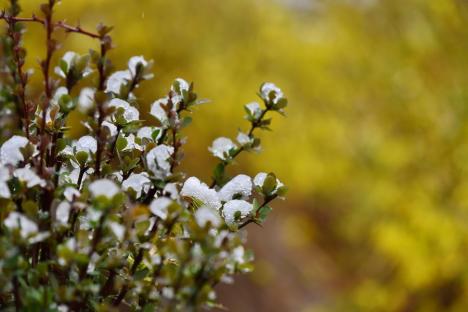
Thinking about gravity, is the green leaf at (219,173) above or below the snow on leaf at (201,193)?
above

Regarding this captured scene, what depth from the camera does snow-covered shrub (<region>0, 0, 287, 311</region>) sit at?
1036 mm

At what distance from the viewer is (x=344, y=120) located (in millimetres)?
7191

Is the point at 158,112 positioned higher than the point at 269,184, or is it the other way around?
the point at 158,112

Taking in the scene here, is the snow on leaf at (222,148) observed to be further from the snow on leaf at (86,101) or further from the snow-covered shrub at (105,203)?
the snow on leaf at (86,101)

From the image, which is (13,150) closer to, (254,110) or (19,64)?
(19,64)

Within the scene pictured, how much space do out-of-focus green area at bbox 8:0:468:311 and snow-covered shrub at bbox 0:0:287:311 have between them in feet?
11.5

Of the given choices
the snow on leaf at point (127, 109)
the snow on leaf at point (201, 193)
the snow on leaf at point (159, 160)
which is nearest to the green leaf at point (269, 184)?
the snow on leaf at point (201, 193)

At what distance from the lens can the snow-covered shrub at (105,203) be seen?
Result: 104cm

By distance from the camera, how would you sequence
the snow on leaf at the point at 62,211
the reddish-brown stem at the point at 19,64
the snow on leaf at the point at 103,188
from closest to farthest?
the snow on leaf at the point at 103,188, the snow on leaf at the point at 62,211, the reddish-brown stem at the point at 19,64

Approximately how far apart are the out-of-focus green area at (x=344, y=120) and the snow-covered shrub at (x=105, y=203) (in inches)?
138

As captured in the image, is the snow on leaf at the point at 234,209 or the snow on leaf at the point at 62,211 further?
the snow on leaf at the point at 234,209

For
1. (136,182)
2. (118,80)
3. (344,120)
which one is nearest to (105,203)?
(136,182)

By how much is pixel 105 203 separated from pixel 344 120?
6399 millimetres

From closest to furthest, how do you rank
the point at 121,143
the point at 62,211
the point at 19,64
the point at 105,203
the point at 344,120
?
the point at 105,203 → the point at 62,211 → the point at 19,64 → the point at 121,143 → the point at 344,120
